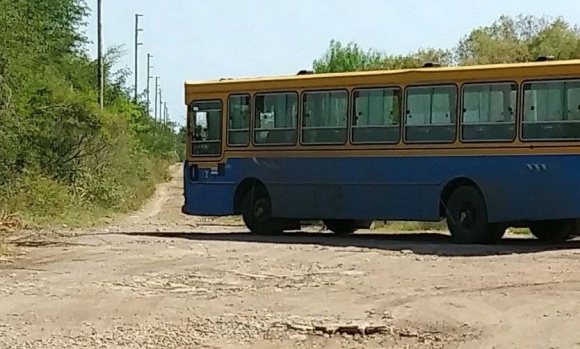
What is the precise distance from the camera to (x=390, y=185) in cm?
2191

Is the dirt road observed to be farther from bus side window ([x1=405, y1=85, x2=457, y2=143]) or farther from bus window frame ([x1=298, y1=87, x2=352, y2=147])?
bus window frame ([x1=298, y1=87, x2=352, y2=147])

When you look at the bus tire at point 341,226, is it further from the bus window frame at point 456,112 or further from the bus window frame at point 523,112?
the bus window frame at point 523,112

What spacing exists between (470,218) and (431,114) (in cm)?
185

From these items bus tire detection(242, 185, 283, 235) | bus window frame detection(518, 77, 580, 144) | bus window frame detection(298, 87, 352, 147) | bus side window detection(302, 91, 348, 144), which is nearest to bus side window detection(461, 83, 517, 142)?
bus window frame detection(518, 77, 580, 144)

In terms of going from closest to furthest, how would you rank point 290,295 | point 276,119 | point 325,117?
point 290,295
point 325,117
point 276,119

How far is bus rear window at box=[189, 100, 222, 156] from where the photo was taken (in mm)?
24641

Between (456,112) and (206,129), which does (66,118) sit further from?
(456,112)

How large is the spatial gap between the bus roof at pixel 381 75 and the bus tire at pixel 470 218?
6.37ft

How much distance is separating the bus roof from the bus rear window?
33 centimetres

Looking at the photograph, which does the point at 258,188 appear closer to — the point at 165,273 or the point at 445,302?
the point at 165,273

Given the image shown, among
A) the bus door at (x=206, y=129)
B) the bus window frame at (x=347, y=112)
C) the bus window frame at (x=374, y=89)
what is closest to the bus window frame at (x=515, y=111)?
Result: the bus window frame at (x=374, y=89)

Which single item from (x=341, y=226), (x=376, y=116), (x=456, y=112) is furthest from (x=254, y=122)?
Result: (x=456, y=112)

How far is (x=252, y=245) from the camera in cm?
2108

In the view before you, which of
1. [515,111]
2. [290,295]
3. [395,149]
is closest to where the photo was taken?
[290,295]
